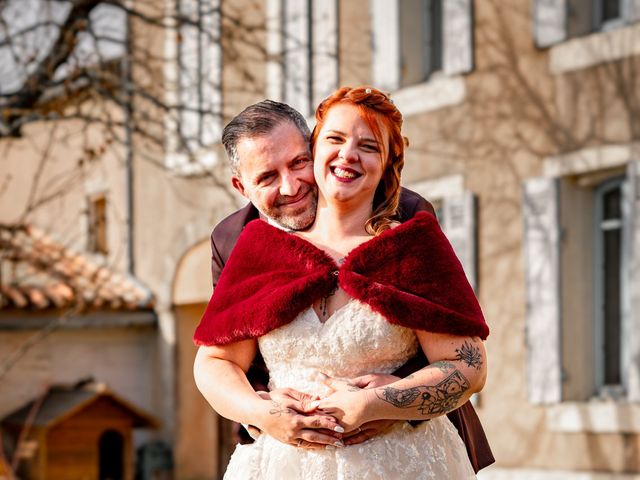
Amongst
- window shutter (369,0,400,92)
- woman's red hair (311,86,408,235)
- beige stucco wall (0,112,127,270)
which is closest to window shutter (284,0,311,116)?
window shutter (369,0,400,92)

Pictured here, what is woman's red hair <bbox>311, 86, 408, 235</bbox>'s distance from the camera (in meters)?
3.12

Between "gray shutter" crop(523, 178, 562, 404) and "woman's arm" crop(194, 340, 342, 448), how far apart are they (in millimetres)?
6255

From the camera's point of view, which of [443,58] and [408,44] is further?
[408,44]

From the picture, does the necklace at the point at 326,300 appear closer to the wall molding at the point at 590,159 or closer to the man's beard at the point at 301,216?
the man's beard at the point at 301,216

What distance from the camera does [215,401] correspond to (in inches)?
124

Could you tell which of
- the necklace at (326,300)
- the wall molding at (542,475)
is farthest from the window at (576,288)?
the necklace at (326,300)

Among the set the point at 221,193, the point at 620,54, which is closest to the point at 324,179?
the point at 620,54

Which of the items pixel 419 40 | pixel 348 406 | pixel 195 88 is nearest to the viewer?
pixel 348 406

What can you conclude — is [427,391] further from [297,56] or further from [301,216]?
[297,56]

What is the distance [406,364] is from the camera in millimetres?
3146

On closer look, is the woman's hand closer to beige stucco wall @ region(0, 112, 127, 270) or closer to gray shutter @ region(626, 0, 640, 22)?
gray shutter @ region(626, 0, 640, 22)

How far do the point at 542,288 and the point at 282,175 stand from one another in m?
6.20

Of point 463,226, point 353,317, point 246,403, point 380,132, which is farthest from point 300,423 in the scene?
point 463,226


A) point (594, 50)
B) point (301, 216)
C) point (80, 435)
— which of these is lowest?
point (80, 435)
